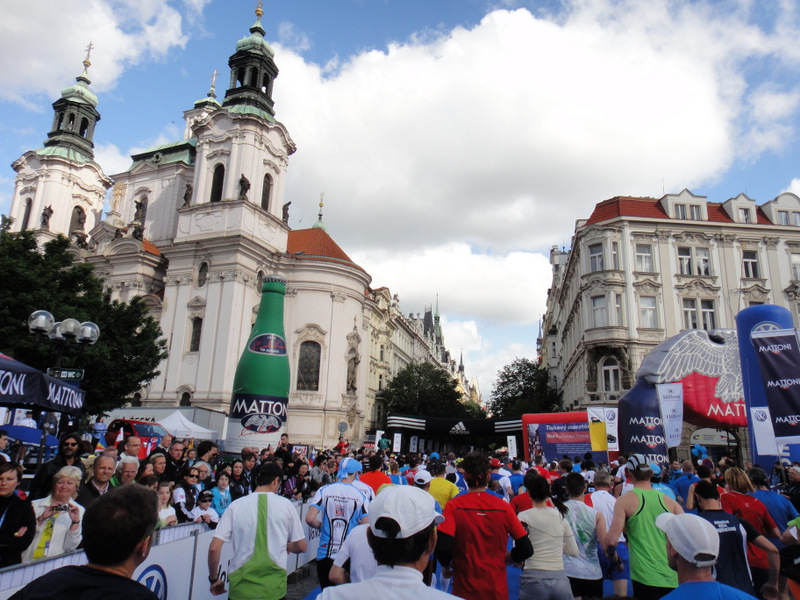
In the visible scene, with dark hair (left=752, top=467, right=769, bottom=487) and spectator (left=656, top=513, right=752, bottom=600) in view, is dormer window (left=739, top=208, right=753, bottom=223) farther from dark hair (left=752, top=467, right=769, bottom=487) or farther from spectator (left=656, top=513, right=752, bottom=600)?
spectator (left=656, top=513, right=752, bottom=600)

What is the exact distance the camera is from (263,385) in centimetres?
2120

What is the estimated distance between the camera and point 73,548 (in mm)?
5082

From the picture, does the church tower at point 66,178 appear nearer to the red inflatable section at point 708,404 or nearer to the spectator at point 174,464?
the spectator at point 174,464

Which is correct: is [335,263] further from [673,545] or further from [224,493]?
[673,545]

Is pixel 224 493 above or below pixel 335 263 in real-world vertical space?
below

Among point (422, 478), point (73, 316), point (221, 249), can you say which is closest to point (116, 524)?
point (422, 478)

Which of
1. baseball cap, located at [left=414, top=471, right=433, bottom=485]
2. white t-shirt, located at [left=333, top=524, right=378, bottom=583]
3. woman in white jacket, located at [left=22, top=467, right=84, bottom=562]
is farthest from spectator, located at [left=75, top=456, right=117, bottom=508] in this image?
baseball cap, located at [left=414, top=471, right=433, bottom=485]

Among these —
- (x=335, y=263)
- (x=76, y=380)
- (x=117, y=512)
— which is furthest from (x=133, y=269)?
(x=117, y=512)

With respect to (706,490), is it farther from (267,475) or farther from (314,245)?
(314,245)

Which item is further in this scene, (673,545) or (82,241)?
(82,241)

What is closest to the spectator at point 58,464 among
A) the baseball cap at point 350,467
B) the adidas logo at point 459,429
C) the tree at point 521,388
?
the baseball cap at point 350,467

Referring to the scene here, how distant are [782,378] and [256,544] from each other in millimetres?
12288

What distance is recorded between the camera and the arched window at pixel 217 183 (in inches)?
1722

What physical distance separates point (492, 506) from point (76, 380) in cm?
1013
